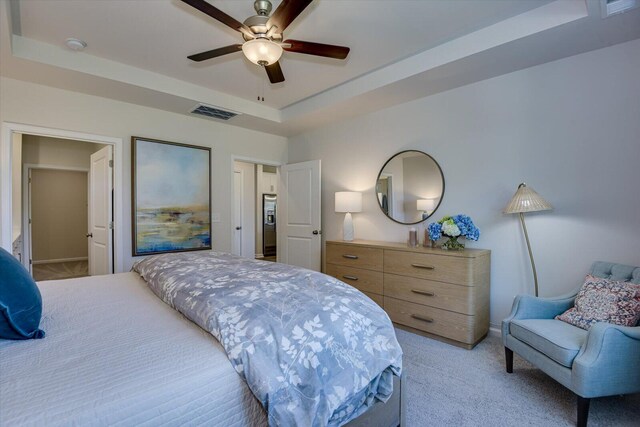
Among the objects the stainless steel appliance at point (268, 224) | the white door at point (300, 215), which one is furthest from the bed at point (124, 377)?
the stainless steel appliance at point (268, 224)

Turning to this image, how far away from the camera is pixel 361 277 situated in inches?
133

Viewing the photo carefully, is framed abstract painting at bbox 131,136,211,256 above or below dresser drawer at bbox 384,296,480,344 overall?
above

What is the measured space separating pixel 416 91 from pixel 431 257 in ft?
5.79

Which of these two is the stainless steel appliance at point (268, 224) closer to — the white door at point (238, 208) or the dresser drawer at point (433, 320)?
the white door at point (238, 208)

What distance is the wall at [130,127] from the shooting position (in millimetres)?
2947

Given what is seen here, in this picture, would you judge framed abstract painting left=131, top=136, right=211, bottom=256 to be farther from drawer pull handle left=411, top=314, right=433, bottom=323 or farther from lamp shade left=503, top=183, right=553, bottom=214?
lamp shade left=503, top=183, right=553, bottom=214

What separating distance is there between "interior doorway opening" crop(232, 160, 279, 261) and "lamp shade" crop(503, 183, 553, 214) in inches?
194

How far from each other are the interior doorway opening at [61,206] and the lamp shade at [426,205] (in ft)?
11.5

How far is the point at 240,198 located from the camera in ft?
22.1

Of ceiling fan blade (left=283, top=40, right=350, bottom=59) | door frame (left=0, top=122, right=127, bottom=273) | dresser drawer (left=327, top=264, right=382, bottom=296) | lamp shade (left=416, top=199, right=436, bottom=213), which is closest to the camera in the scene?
ceiling fan blade (left=283, top=40, right=350, bottom=59)

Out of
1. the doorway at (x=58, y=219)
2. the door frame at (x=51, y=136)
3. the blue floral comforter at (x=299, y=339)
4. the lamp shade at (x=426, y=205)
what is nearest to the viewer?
the blue floral comforter at (x=299, y=339)

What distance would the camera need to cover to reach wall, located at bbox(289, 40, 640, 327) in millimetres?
2326

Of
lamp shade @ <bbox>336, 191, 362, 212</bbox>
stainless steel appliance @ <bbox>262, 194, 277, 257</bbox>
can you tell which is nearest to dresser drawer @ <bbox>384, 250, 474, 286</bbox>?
lamp shade @ <bbox>336, 191, 362, 212</bbox>

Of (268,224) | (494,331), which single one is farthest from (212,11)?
(268,224)
